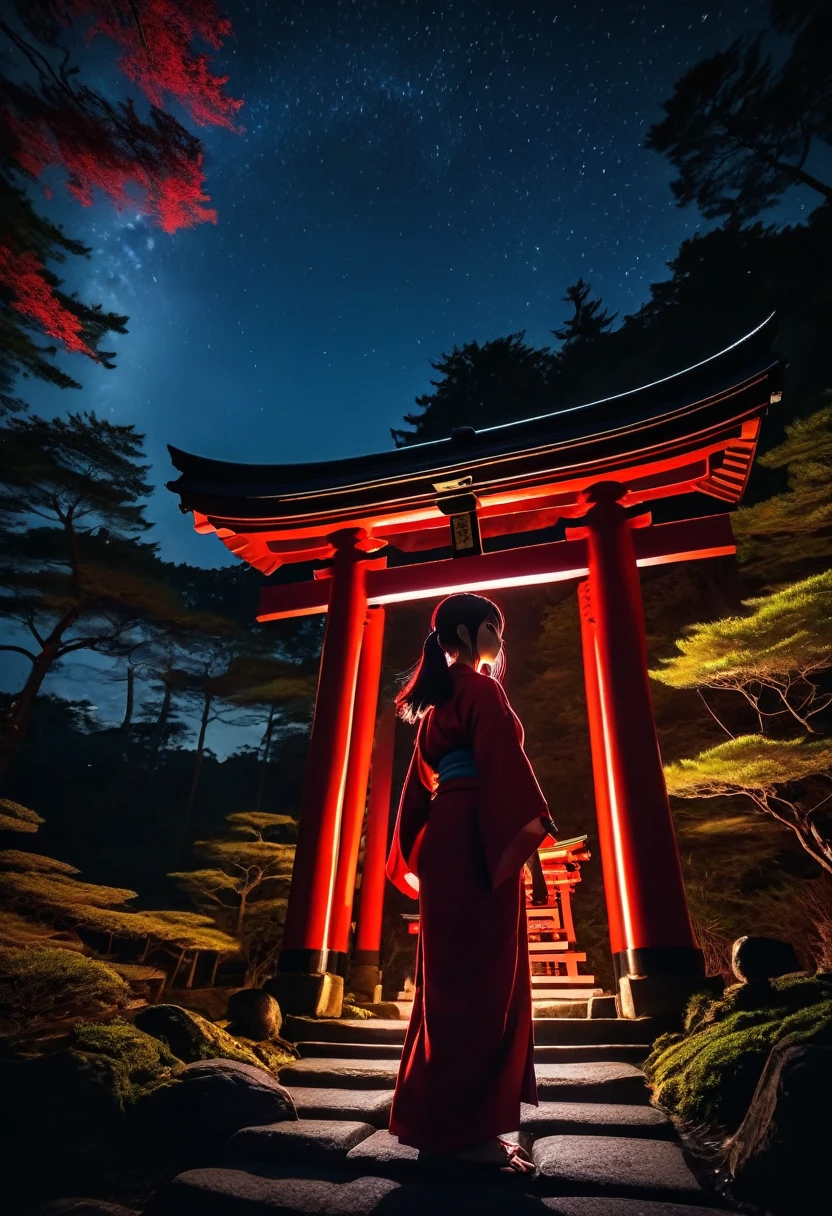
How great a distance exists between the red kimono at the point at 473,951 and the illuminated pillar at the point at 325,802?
314 cm

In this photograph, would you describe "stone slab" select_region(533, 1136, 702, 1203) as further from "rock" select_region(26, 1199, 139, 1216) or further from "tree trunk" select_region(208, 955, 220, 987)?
"tree trunk" select_region(208, 955, 220, 987)

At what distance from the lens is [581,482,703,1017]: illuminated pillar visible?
4461mm

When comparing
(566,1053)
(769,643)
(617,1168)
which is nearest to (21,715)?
(566,1053)

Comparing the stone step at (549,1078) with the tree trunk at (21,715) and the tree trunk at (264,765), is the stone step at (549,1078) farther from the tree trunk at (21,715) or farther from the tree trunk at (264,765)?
the tree trunk at (264,765)

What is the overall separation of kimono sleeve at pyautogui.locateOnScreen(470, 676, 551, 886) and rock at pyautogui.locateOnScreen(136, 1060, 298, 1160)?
1919 millimetres

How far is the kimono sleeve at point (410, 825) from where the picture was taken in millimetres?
2963

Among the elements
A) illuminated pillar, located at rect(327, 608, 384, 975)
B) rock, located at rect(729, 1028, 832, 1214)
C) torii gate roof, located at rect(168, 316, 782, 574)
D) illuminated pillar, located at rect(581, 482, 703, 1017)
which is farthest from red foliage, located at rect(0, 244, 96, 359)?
rock, located at rect(729, 1028, 832, 1214)

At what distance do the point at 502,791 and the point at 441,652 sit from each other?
2.64ft

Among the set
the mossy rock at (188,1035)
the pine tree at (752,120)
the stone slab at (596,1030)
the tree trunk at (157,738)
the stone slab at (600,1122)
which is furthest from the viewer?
the tree trunk at (157,738)

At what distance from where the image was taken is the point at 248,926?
1486 cm

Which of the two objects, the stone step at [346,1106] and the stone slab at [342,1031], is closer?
the stone step at [346,1106]

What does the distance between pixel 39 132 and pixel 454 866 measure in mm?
15235

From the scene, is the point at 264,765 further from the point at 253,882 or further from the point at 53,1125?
the point at 53,1125

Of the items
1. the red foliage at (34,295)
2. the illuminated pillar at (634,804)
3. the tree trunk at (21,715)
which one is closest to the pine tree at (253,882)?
the tree trunk at (21,715)
